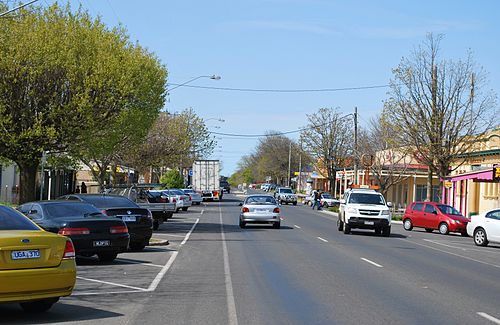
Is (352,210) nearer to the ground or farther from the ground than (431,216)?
farther from the ground

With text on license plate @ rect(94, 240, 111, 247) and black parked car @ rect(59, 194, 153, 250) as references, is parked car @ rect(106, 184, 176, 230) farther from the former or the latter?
text on license plate @ rect(94, 240, 111, 247)

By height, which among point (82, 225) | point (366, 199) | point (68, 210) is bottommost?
point (82, 225)

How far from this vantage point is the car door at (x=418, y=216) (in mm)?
38938

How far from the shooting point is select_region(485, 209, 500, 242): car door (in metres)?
27.9

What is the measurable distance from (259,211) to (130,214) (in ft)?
41.9

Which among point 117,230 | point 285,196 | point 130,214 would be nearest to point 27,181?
→ point 130,214

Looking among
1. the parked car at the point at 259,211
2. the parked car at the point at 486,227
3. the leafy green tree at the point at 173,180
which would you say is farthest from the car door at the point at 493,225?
the leafy green tree at the point at 173,180

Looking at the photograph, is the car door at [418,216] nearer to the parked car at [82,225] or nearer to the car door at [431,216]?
the car door at [431,216]

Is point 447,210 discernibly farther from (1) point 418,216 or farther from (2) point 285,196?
(2) point 285,196

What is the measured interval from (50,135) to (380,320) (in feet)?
62.8

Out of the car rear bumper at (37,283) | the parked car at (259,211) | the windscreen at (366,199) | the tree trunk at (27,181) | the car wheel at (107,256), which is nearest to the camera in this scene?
the car rear bumper at (37,283)

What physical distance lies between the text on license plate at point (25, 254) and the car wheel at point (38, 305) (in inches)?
30.3

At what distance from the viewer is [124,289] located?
1311 cm

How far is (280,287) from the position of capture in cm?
1363
